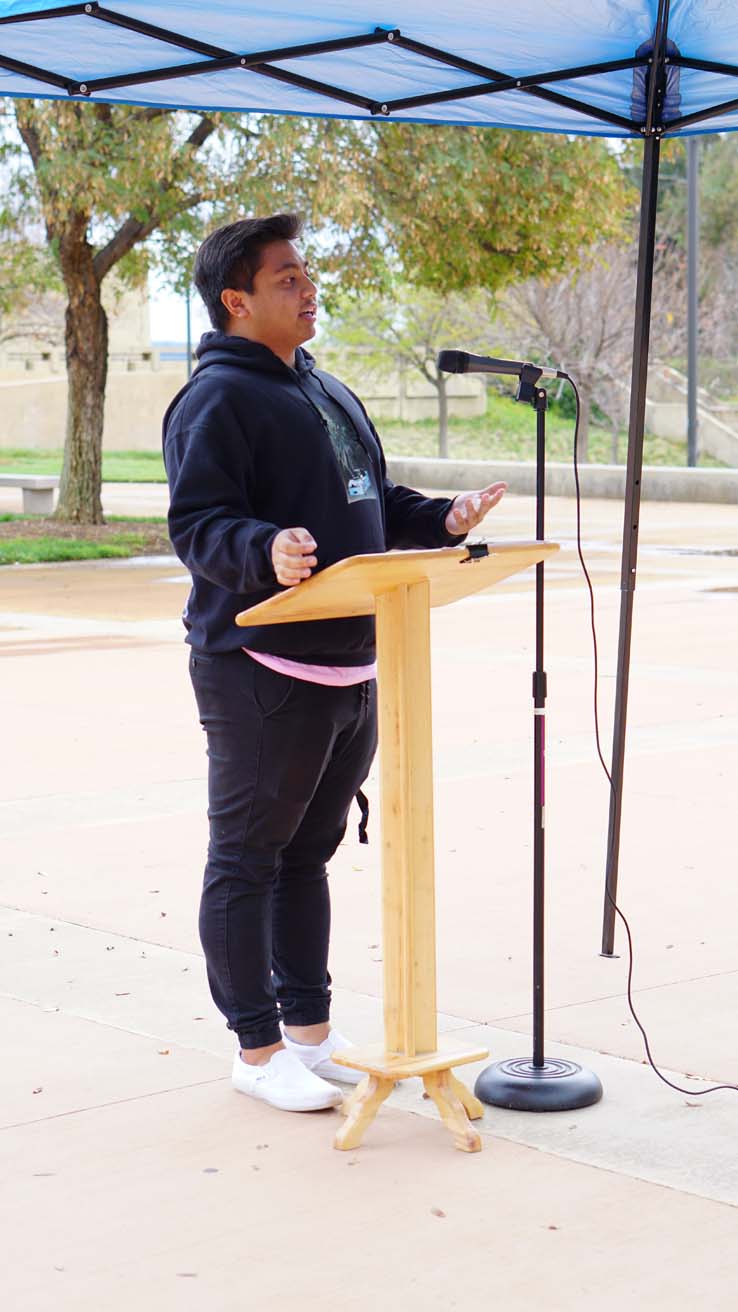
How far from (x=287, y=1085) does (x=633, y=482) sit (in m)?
2.19

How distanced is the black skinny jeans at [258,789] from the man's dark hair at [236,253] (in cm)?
84

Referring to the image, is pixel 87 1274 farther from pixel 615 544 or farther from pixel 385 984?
pixel 615 544

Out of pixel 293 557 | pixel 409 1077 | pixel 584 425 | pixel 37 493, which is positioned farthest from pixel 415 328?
pixel 293 557

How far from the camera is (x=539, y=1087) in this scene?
433 centimetres

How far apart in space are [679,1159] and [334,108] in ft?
11.9

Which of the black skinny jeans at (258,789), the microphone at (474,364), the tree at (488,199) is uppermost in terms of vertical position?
the tree at (488,199)

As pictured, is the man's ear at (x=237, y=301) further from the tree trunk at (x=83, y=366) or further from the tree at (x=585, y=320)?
the tree at (x=585, y=320)

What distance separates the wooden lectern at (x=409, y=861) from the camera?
4.05 m

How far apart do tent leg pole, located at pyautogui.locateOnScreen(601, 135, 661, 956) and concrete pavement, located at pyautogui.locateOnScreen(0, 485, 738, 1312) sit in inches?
13.3

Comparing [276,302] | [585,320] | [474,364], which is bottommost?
[585,320]

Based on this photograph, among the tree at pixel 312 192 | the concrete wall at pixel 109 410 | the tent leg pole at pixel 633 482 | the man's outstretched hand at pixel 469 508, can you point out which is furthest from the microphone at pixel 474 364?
the concrete wall at pixel 109 410

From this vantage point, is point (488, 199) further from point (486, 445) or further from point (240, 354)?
point (486, 445)

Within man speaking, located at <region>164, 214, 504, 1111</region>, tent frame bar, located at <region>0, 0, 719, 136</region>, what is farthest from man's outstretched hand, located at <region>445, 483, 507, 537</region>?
tent frame bar, located at <region>0, 0, 719, 136</region>

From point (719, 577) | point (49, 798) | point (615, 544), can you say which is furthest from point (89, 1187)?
point (615, 544)
